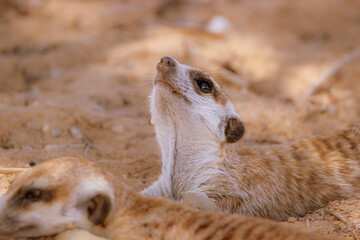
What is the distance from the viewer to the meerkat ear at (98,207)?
6.64 ft

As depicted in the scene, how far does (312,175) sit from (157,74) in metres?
1.43

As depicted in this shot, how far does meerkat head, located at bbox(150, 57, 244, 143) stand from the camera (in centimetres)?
281

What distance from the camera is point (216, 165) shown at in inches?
114

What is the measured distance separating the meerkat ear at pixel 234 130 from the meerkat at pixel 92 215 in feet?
2.81

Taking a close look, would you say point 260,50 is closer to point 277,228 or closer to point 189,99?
point 189,99

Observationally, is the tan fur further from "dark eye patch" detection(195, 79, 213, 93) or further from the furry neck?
"dark eye patch" detection(195, 79, 213, 93)

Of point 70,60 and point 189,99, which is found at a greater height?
point 189,99

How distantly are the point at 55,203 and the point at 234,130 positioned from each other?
1351 millimetres

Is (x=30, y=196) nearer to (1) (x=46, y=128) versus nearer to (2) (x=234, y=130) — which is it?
(2) (x=234, y=130)

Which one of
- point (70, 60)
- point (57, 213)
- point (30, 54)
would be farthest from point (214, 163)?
point (30, 54)

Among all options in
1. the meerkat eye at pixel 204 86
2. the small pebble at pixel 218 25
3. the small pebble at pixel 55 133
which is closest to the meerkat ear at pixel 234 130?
the meerkat eye at pixel 204 86

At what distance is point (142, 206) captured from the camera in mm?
2139

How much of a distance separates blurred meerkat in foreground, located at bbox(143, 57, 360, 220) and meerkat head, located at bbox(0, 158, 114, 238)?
0.91 meters

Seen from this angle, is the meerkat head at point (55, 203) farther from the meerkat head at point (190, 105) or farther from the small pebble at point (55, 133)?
the small pebble at point (55, 133)
